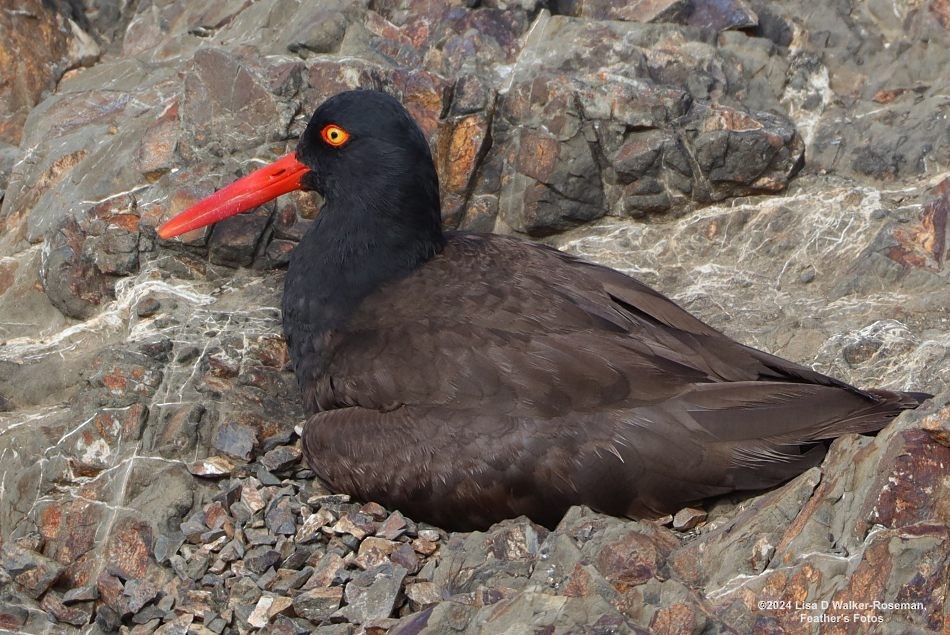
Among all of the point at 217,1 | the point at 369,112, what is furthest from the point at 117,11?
the point at 369,112

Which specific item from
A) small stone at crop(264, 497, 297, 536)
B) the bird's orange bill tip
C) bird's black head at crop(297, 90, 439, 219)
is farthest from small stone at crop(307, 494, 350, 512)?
the bird's orange bill tip

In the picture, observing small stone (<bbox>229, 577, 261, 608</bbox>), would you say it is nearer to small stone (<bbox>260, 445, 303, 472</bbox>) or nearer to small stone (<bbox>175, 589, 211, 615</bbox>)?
small stone (<bbox>175, 589, 211, 615</bbox>)

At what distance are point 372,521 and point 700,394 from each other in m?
1.77

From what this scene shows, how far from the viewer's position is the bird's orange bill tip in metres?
7.18

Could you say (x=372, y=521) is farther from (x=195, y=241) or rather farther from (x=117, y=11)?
(x=117, y=11)

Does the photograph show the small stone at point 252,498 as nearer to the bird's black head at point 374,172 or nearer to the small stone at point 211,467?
the small stone at point 211,467

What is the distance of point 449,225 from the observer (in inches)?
321

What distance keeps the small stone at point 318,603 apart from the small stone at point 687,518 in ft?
5.31

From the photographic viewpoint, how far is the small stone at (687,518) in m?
5.66

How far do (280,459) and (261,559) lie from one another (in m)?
0.83

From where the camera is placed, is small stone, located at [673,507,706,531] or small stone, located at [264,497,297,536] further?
small stone, located at [264,497,297,536]

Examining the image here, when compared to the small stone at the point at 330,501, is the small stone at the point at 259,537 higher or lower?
lower

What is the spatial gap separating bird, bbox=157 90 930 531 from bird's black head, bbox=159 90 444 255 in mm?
12

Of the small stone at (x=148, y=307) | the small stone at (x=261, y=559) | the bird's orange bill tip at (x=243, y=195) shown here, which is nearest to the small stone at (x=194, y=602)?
the small stone at (x=261, y=559)
